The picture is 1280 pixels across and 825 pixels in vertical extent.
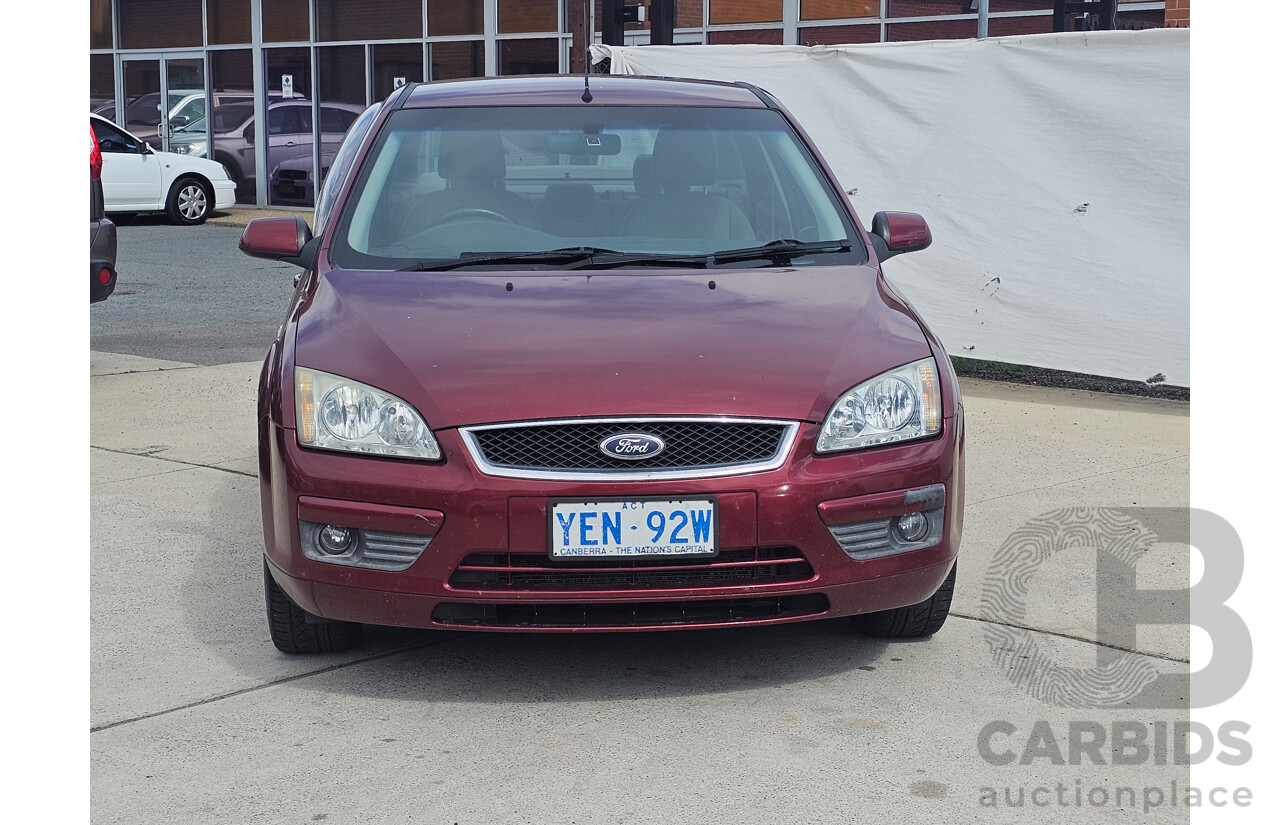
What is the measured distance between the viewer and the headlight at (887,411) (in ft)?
12.3

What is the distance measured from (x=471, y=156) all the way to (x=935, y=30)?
46.9 feet

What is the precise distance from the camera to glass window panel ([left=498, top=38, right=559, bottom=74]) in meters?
20.9

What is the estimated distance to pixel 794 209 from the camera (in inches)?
195

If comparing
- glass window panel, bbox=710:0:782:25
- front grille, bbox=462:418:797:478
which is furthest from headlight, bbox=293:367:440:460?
glass window panel, bbox=710:0:782:25

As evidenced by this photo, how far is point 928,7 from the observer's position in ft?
58.9

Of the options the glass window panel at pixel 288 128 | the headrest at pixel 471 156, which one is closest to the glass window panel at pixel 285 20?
the glass window panel at pixel 288 128

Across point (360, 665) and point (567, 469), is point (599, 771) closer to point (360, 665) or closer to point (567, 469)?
point (567, 469)

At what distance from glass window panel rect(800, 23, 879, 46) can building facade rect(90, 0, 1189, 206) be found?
18 millimetres

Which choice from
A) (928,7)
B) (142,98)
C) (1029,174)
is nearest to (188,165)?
(142,98)

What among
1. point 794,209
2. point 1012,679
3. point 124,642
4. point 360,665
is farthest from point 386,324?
point 1012,679

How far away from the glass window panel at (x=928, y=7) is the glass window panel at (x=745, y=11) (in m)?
1.54

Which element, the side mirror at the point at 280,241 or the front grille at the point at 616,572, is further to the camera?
the side mirror at the point at 280,241

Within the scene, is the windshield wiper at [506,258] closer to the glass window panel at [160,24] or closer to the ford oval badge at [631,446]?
the ford oval badge at [631,446]

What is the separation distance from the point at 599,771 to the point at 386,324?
1344 mm
